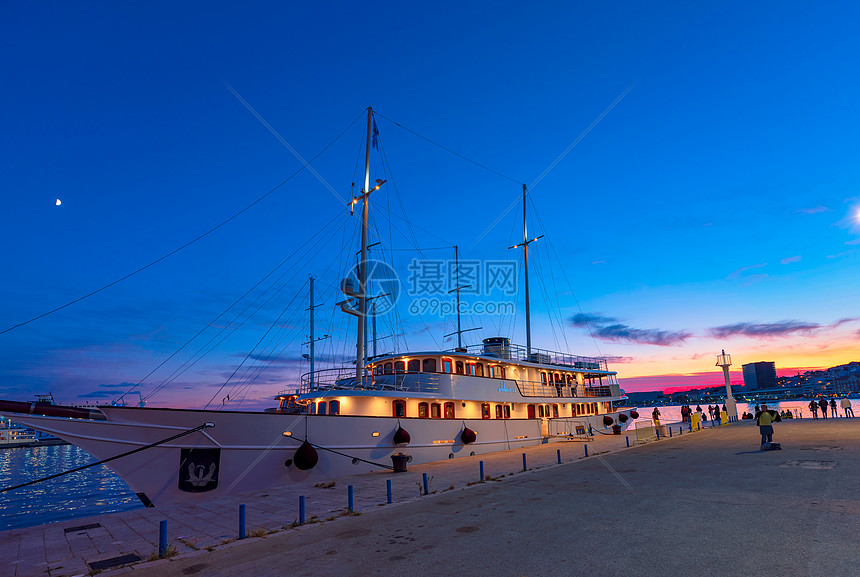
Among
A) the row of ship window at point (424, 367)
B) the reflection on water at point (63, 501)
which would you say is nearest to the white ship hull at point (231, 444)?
the row of ship window at point (424, 367)

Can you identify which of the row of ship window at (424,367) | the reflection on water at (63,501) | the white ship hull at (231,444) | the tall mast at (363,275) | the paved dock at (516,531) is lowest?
the reflection on water at (63,501)

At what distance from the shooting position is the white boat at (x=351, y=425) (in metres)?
13.8

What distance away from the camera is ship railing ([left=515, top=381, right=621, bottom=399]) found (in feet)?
102

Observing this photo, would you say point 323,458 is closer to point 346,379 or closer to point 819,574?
point 346,379

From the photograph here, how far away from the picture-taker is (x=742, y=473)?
46.5 ft

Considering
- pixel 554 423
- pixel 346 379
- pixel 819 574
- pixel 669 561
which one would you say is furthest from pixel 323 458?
pixel 554 423

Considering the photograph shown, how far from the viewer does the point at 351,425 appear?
61.3ft

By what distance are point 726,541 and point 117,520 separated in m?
14.1

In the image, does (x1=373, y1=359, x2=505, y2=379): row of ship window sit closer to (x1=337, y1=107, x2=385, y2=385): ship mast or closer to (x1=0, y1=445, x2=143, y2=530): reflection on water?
(x1=337, y1=107, x2=385, y2=385): ship mast

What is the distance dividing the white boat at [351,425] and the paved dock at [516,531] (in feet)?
4.78

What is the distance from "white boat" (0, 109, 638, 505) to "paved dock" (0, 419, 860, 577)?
4.78 ft

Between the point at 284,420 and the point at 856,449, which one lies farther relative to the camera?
the point at 856,449

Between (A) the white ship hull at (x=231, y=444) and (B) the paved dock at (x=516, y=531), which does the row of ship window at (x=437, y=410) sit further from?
(B) the paved dock at (x=516, y=531)

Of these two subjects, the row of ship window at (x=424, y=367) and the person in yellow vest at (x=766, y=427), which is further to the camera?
the row of ship window at (x=424, y=367)
